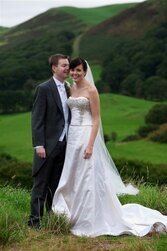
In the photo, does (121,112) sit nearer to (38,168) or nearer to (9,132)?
(9,132)

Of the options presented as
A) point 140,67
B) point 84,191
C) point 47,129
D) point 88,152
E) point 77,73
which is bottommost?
point 140,67

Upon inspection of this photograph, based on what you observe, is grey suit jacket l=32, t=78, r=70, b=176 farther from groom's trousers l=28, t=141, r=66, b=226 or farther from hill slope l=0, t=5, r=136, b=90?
hill slope l=0, t=5, r=136, b=90

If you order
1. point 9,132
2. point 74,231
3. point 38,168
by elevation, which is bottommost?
point 9,132

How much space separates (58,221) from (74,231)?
0.28 meters

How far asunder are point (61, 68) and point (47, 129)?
31.2 inches

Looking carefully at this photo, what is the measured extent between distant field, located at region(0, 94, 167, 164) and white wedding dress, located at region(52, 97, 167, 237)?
4183cm

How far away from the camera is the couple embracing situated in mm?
7418

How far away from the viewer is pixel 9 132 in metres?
74.3

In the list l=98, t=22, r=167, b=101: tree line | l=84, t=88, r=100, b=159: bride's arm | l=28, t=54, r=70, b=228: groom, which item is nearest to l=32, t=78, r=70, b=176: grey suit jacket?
l=28, t=54, r=70, b=228: groom

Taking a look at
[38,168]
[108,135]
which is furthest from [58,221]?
[108,135]

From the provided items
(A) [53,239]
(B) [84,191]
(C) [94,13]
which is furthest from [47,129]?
(C) [94,13]

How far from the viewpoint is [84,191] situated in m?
A: 7.55

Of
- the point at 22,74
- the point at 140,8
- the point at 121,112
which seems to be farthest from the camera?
the point at 140,8

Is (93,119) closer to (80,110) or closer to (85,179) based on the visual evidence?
(80,110)
